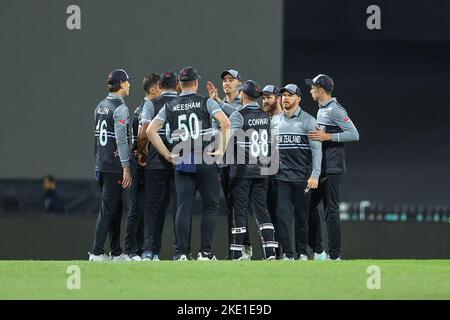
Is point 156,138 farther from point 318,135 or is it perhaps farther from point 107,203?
point 318,135

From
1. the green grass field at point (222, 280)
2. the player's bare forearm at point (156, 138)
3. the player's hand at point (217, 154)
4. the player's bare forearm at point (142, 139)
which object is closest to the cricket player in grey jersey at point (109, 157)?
the player's bare forearm at point (142, 139)

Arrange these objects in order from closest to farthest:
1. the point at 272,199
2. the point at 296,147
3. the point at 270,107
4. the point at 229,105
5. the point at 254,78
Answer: the point at 296,147 < the point at 229,105 < the point at 272,199 < the point at 270,107 < the point at 254,78

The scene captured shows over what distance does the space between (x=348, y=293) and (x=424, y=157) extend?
14.6 meters

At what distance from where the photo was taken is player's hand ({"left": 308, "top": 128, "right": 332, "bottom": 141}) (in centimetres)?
1084

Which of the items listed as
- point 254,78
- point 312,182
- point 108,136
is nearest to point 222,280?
point 312,182

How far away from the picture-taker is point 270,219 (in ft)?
36.2

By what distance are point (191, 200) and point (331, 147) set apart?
1428 millimetres

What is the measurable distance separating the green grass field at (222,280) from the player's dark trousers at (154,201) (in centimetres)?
88

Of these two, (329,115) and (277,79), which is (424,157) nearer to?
(277,79)

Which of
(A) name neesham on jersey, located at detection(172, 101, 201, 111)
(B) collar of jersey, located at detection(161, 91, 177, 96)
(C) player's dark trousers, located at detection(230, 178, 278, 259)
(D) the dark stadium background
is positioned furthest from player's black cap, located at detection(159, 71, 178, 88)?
(D) the dark stadium background

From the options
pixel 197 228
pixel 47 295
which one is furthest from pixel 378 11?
pixel 47 295

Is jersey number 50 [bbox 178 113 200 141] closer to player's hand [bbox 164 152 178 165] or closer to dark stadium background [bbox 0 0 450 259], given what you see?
player's hand [bbox 164 152 178 165]

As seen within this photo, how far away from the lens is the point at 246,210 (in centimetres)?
1076

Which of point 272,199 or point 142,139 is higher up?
point 142,139
